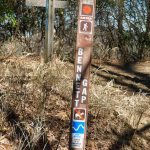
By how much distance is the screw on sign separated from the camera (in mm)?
2895

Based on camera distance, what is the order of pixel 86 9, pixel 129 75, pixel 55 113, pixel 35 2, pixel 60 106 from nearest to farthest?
pixel 86 9
pixel 55 113
pixel 60 106
pixel 129 75
pixel 35 2

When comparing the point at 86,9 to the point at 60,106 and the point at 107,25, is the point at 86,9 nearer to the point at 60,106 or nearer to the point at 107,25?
the point at 60,106

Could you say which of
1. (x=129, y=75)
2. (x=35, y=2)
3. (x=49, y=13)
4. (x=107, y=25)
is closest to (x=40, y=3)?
(x=35, y=2)

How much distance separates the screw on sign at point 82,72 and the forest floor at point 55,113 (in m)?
0.75

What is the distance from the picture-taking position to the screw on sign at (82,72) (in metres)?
2.89

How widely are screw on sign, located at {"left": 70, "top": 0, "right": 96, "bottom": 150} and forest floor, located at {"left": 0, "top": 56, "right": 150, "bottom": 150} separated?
0.75 metres

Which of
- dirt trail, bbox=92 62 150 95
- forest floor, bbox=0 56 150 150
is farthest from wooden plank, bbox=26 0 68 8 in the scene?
forest floor, bbox=0 56 150 150

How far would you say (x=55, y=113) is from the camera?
14.8ft

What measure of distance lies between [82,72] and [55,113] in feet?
5.44

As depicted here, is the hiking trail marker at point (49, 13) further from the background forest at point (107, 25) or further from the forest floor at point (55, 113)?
the background forest at point (107, 25)

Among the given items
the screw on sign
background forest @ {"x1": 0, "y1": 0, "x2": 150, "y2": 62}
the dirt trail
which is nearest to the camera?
the screw on sign

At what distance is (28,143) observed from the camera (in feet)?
11.7

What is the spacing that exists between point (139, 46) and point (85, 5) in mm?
7465

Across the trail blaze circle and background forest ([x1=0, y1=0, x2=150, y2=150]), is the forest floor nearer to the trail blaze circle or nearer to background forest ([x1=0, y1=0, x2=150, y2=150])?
background forest ([x1=0, y1=0, x2=150, y2=150])
